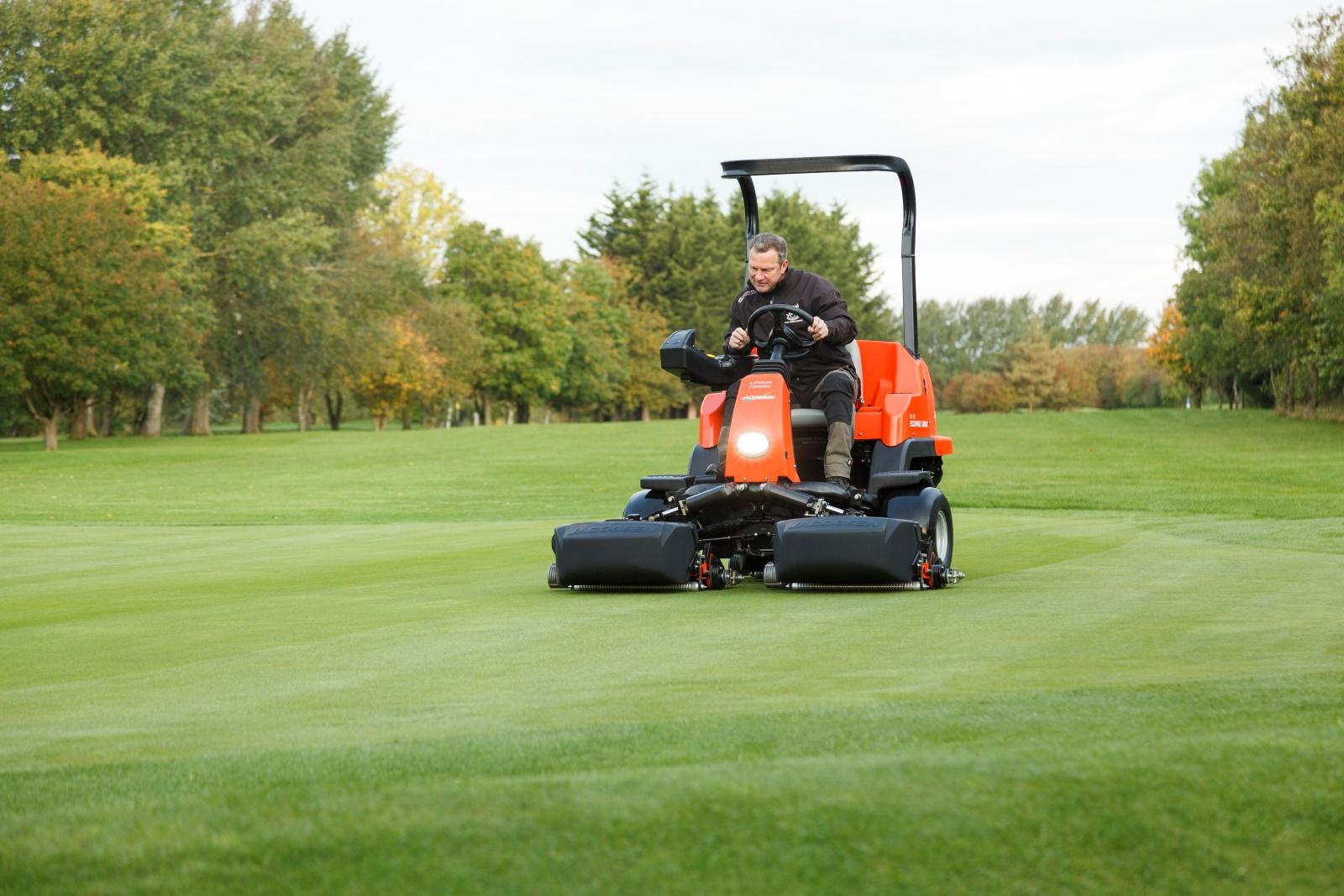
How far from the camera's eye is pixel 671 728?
5324mm

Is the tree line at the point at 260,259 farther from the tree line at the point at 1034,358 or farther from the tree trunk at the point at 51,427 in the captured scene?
the tree line at the point at 1034,358

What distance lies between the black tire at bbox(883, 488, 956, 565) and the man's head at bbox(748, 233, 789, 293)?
183cm

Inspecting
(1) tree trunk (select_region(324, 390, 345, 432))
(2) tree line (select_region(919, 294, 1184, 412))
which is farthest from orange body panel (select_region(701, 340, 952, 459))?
(2) tree line (select_region(919, 294, 1184, 412))

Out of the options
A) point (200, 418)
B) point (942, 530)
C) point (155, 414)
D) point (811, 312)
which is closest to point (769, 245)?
point (811, 312)

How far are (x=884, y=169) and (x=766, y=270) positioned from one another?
5.61 ft

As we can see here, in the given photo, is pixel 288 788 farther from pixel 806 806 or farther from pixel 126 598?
pixel 126 598

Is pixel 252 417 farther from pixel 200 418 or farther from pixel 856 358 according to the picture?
pixel 856 358

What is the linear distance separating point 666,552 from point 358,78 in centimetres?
6237

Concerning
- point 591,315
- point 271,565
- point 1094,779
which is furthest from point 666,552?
point 591,315

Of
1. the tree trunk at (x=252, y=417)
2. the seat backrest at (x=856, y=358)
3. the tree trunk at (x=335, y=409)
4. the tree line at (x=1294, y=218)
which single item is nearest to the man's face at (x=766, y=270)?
the seat backrest at (x=856, y=358)

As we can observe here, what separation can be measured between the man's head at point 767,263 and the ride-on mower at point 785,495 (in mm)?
249

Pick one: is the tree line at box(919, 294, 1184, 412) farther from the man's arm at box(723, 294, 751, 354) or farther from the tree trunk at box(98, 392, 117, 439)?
Result: the man's arm at box(723, 294, 751, 354)

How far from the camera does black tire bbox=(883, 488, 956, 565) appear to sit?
11320 millimetres

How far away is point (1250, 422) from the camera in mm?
59312
